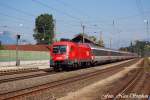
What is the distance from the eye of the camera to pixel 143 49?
196 meters

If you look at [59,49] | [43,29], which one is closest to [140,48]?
[43,29]

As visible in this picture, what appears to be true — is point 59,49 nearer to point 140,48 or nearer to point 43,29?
point 43,29

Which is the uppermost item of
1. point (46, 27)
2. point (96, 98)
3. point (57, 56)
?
point (46, 27)

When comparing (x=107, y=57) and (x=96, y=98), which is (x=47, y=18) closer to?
(x=107, y=57)

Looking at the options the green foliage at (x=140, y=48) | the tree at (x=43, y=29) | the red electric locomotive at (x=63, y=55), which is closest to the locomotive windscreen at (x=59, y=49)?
the red electric locomotive at (x=63, y=55)

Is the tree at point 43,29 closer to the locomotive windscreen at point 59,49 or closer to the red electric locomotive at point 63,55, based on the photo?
the red electric locomotive at point 63,55

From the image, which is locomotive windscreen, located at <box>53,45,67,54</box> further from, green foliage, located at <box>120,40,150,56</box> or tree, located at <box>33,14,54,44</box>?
green foliage, located at <box>120,40,150,56</box>

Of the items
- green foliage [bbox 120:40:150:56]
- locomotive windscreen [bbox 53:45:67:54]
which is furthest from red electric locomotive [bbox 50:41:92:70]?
green foliage [bbox 120:40:150:56]

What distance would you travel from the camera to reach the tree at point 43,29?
380 feet

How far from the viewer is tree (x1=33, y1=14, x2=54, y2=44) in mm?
115750

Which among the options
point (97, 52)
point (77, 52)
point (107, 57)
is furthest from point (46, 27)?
point (77, 52)

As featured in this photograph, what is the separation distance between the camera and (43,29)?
118 metres

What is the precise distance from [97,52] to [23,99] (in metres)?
35.6

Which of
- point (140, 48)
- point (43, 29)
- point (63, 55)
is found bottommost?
point (63, 55)
